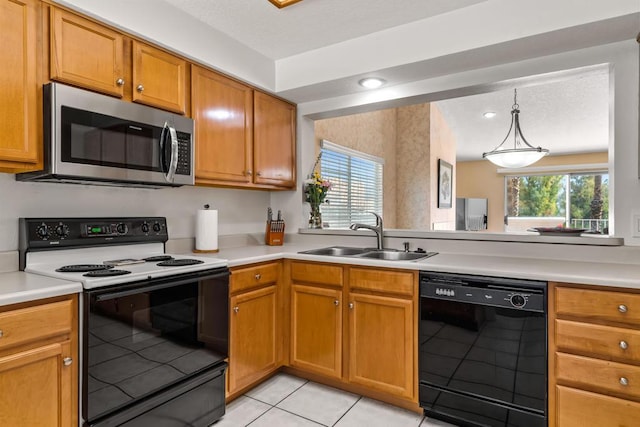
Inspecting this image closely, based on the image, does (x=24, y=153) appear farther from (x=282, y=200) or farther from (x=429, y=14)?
(x=429, y=14)

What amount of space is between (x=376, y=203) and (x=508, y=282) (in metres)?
3.43

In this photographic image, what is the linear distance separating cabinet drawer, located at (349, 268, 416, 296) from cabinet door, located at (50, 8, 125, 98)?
1666 millimetres

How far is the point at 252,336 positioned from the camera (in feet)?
7.57

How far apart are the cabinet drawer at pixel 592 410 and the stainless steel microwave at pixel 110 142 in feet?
7.42

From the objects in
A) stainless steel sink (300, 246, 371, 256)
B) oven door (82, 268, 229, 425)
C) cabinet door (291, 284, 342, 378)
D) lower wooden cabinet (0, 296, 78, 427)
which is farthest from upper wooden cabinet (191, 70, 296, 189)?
lower wooden cabinet (0, 296, 78, 427)

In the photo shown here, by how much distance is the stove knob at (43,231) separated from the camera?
5.99 ft

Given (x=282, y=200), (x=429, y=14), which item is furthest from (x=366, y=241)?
(x=429, y=14)

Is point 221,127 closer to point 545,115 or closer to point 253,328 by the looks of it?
point 253,328

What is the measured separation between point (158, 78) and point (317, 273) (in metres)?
1.52

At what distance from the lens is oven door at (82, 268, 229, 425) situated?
148 centimetres

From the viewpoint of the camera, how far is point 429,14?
2.21 metres

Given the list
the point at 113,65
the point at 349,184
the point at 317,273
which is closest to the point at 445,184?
the point at 349,184

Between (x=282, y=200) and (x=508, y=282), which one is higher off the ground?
(x=282, y=200)

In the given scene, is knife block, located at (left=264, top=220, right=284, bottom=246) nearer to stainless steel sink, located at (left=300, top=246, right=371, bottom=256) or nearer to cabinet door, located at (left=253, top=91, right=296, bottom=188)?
cabinet door, located at (left=253, top=91, right=296, bottom=188)
